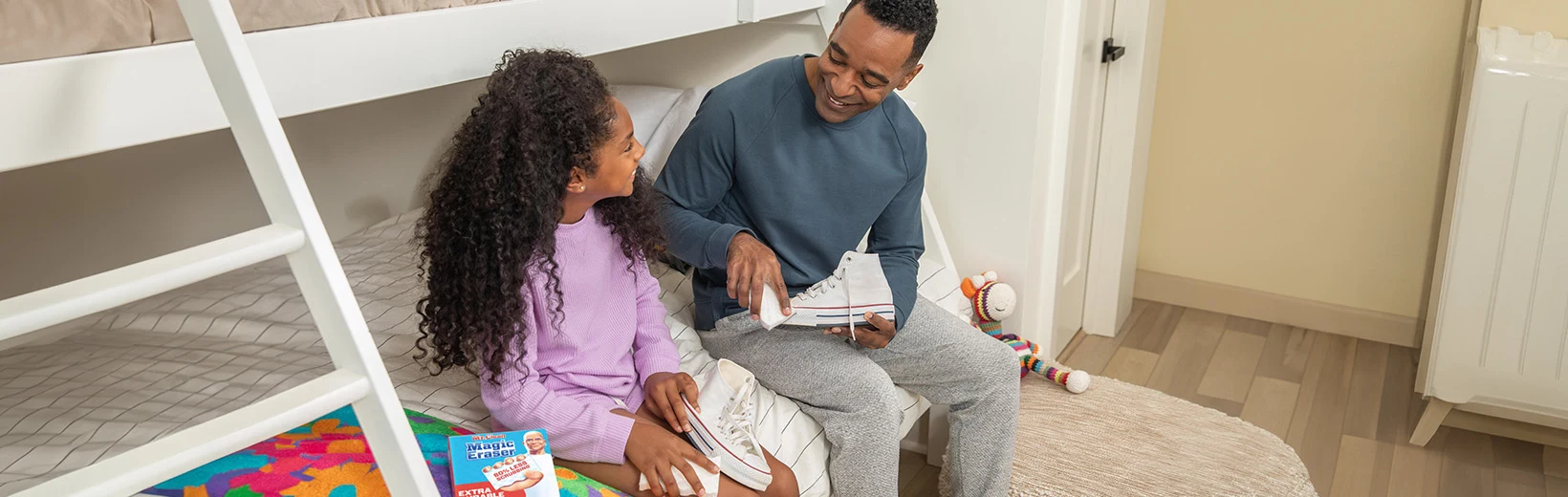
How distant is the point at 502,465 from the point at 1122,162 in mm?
1972

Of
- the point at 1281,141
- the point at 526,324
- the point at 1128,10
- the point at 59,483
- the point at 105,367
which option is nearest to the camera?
the point at 59,483

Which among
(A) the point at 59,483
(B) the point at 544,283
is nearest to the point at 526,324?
(B) the point at 544,283

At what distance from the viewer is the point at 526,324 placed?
135 cm

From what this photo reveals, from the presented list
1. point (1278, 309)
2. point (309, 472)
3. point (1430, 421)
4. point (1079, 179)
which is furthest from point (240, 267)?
point (1278, 309)

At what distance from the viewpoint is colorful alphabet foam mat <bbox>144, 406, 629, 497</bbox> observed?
1.17 meters

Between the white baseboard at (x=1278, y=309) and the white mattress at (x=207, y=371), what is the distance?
4.88ft

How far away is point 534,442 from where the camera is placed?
4.07 feet

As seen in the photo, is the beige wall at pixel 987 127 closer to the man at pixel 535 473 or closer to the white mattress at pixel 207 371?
the white mattress at pixel 207 371

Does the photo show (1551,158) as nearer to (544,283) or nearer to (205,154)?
(544,283)

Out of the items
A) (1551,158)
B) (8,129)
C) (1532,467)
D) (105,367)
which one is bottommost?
(1532,467)

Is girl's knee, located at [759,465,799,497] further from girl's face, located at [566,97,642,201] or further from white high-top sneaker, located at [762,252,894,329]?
girl's face, located at [566,97,642,201]

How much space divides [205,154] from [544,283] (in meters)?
1.19

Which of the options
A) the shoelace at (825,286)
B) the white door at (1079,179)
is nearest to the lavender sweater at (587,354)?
the shoelace at (825,286)

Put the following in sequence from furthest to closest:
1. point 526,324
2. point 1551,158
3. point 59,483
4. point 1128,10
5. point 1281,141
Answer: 1. point 1281,141
2. point 1128,10
3. point 1551,158
4. point 526,324
5. point 59,483
